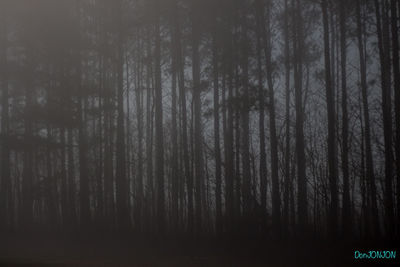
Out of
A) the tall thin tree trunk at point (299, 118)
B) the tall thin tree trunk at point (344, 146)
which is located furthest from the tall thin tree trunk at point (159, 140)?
the tall thin tree trunk at point (344, 146)

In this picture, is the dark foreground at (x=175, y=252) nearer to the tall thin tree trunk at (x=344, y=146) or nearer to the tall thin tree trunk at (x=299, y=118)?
the tall thin tree trunk at (x=344, y=146)

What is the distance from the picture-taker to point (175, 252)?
48.9 feet

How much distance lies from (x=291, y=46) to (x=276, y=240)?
9.05 m

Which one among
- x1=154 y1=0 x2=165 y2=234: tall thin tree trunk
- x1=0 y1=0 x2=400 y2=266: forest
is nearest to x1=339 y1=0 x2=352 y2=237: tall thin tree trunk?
x1=0 y1=0 x2=400 y2=266: forest

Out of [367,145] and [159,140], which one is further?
[159,140]

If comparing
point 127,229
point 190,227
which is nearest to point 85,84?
point 127,229

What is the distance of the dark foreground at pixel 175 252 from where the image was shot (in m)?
12.4

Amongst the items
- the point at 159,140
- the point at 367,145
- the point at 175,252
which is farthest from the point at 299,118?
the point at 175,252

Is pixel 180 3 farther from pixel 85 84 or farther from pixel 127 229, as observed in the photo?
pixel 127 229

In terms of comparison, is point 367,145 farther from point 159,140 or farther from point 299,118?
point 159,140

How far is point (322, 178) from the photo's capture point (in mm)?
23688

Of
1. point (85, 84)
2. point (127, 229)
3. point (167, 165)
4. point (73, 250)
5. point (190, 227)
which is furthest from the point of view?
point (167, 165)

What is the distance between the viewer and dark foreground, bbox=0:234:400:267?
40.8 feet

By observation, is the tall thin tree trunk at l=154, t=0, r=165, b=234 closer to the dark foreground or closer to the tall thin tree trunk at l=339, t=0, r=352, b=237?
the dark foreground
